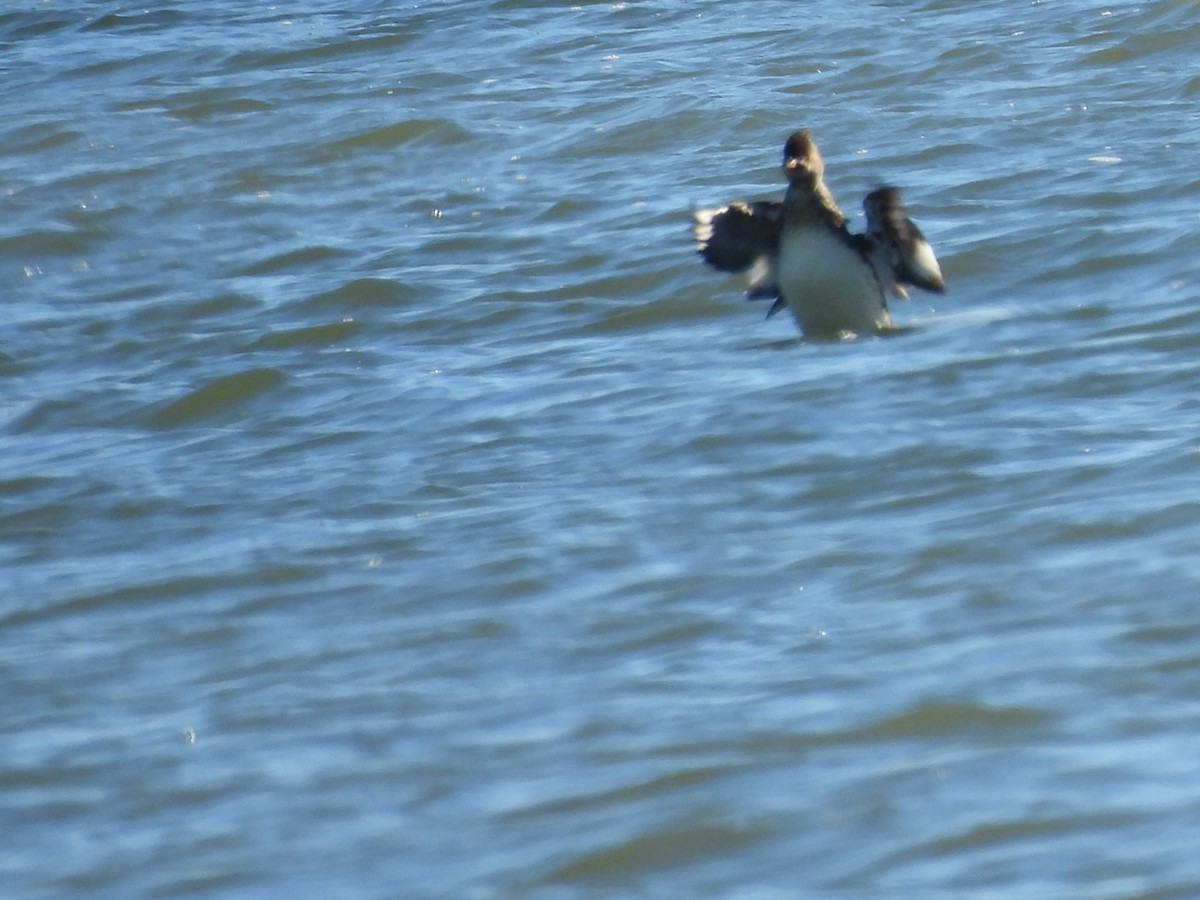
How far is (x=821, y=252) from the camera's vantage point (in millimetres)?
8031

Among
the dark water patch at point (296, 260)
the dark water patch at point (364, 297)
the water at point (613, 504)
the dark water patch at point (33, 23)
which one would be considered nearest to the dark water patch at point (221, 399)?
the water at point (613, 504)

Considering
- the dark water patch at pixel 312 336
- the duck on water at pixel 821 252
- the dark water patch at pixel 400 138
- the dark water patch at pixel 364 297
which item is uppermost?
the duck on water at pixel 821 252

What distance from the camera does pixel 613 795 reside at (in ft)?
15.4

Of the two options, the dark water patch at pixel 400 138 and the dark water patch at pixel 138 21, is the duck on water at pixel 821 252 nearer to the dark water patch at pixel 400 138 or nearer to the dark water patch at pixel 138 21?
the dark water patch at pixel 400 138

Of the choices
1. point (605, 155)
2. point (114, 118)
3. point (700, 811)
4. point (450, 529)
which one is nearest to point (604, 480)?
point (450, 529)

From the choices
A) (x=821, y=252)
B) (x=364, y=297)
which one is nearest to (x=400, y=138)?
(x=364, y=297)

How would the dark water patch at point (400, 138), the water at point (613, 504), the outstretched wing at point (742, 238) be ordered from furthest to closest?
A: the dark water patch at point (400, 138) < the outstretched wing at point (742, 238) < the water at point (613, 504)

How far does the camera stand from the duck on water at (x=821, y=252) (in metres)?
7.95

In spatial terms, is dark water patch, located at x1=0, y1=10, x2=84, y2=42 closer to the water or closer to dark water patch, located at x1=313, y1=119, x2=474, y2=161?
the water

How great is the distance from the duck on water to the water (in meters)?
0.19

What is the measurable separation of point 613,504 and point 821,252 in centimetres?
180

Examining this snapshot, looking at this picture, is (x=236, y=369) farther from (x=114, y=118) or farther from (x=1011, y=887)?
(x=114, y=118)

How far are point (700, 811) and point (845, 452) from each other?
242 cm

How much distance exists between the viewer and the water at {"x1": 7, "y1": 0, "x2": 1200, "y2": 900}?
457cm
